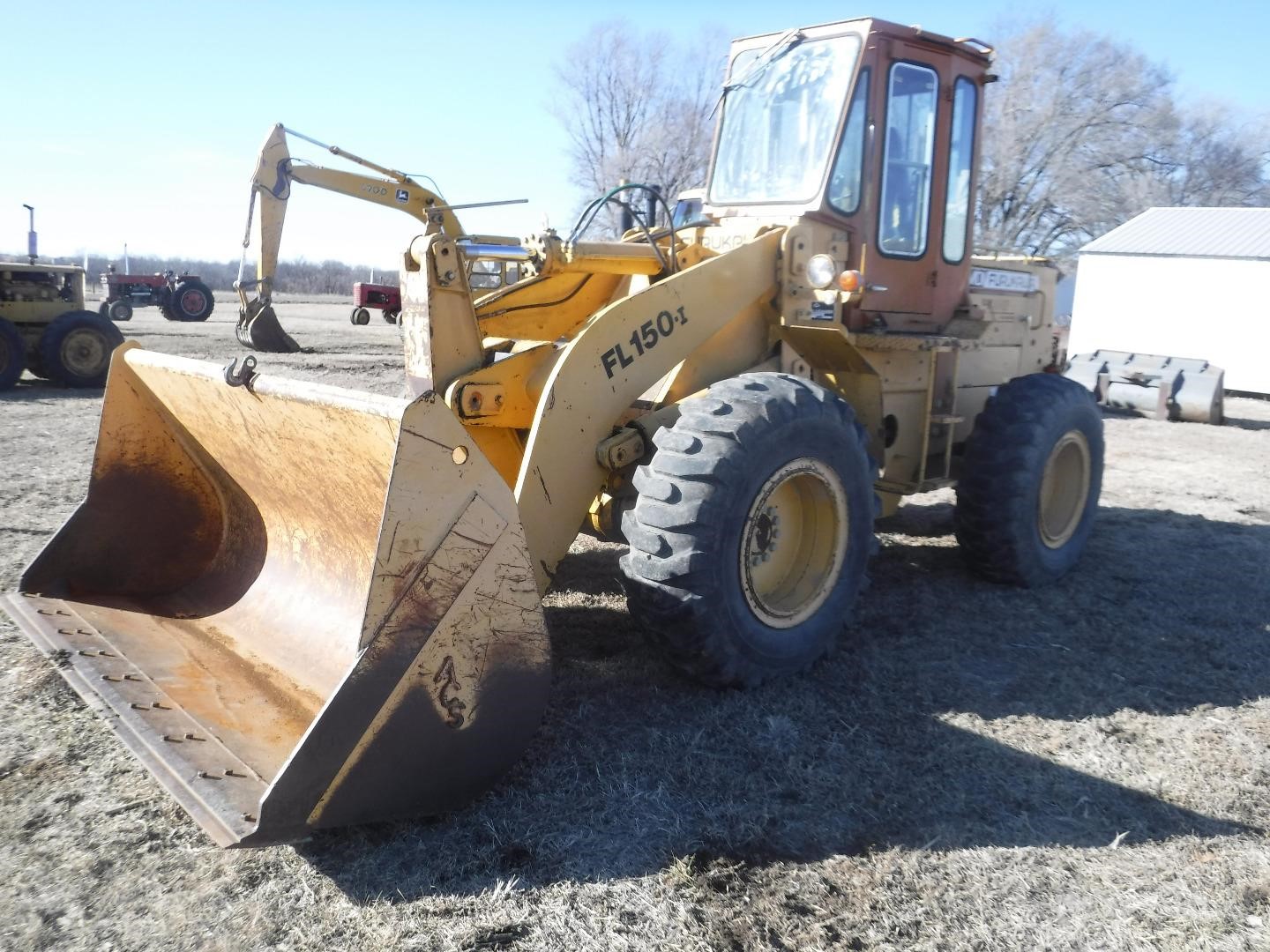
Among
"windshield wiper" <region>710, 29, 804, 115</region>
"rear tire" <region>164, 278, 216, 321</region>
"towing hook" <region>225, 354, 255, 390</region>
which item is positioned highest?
"windshield wiper" <region>710, 29, 804, 115</region>

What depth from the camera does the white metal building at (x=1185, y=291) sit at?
19.9 m

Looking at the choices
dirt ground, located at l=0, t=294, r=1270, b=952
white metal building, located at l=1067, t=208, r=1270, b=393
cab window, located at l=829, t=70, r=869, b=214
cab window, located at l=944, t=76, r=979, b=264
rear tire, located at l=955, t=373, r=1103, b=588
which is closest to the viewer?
dirt ground, located at l=0, t=294, r=1270, b=952

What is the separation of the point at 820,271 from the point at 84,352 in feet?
41.3

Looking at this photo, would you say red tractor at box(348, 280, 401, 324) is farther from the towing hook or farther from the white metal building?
the towing hook

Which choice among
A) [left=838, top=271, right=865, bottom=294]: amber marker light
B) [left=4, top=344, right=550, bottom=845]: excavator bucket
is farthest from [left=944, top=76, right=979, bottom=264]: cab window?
[left=4, top=344, right=550, bottom=845]: excavator bucket

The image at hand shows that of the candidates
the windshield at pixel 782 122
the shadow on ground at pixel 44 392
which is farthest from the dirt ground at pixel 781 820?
the shadow on ground at pixel 44 392

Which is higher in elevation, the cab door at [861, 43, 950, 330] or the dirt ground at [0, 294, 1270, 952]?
the cab door at [861, 43, 950, 330]

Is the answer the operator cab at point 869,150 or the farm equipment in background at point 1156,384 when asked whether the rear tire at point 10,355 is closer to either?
the operator cab at point 869,150

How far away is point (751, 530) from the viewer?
13.3ft

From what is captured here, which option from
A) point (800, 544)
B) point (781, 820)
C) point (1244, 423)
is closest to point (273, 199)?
point (800, 544)

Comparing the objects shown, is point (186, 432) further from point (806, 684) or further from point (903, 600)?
point (903, 600)

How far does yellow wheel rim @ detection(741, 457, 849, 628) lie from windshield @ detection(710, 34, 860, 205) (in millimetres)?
1624

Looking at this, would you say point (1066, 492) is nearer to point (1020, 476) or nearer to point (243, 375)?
point (1020, 476)

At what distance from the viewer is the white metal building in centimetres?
1989
